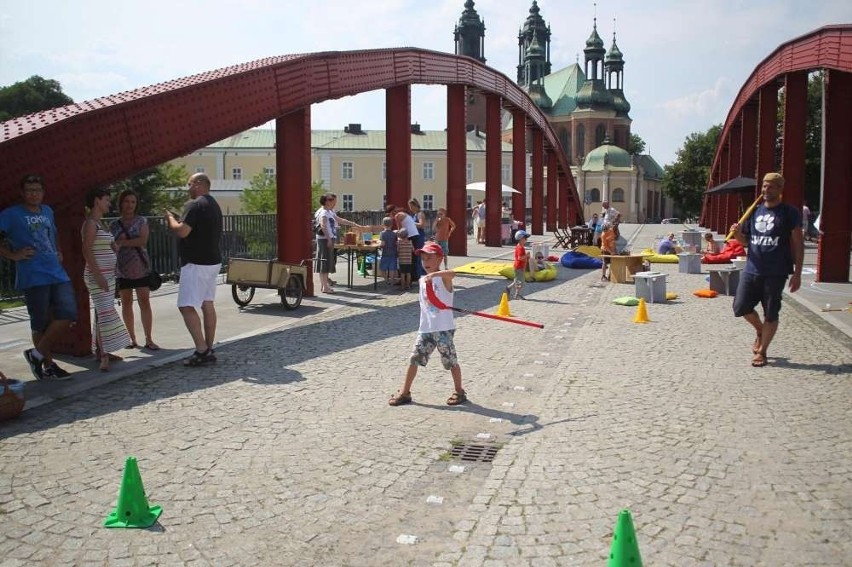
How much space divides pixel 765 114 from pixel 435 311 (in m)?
21.5

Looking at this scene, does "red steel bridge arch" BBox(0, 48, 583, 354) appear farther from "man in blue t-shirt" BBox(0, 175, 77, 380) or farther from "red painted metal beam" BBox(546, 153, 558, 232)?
"red painted metal beam" BBox(546, 153, 558, 232)

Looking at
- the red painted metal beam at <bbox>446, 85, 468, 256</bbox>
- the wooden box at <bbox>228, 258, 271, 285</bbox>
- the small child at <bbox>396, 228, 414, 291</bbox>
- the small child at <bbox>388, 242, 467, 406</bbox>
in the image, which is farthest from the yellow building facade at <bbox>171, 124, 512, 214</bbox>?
the small child at <bbox>388, 242, 467, 406</bbox>

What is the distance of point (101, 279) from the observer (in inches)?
332

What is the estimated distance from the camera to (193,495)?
494 centimetres

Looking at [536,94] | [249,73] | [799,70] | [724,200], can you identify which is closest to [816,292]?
[799,70]

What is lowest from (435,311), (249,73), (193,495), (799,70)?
(193,495)

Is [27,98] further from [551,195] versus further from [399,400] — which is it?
[399,400]

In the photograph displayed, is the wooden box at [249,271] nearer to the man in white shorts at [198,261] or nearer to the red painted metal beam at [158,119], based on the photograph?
the red painted metal beam at [158,119]

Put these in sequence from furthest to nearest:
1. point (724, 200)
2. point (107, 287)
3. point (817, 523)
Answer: point (724, 200) → point (107, 287) → point (817, 523)

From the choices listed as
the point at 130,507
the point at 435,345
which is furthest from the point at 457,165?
the point at 130,507

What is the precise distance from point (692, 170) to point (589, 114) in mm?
27042

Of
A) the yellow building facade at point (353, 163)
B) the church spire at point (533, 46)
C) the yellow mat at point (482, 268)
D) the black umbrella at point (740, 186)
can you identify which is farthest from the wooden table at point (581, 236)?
the church spire at point (533, 46)

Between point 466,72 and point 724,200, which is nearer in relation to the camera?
point 466,72

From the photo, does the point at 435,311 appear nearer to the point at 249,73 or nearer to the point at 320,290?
the point at 249,73
